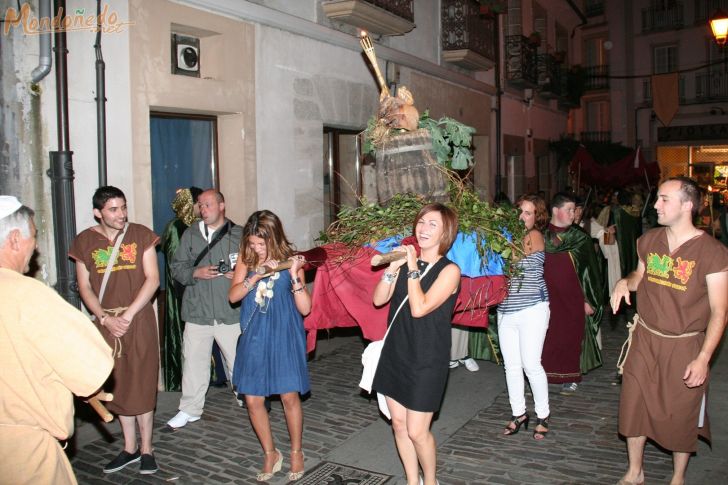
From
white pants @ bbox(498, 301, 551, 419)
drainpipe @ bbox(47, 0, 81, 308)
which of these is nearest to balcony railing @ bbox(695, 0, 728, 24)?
white pants @ bbox(498, 301, 551, 419)

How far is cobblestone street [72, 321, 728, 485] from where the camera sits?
495 cm

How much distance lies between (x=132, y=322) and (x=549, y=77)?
1691 cm

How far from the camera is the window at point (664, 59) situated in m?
31.6

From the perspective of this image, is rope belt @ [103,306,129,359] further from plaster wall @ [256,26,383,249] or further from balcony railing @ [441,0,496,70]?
balcony railing @ [441,0,496,70]

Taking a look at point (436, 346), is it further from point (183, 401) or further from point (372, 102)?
point (372, 102)

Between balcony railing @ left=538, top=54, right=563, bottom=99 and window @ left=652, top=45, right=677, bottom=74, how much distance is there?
45.6 feet

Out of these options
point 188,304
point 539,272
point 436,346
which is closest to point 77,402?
point 188,304

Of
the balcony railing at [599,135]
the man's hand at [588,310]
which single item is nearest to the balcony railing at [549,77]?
the balcony railing at [599,135]

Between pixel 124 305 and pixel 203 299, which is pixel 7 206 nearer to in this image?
pixel 124 305

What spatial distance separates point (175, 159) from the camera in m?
7.82

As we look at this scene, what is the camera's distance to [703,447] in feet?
17.6

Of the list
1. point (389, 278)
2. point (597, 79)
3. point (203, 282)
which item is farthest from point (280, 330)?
point (597, 79)

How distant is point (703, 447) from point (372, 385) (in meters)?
2.95

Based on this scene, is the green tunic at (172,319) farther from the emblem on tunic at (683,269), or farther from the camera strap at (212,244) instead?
the emblem on tunic at (683,269)
